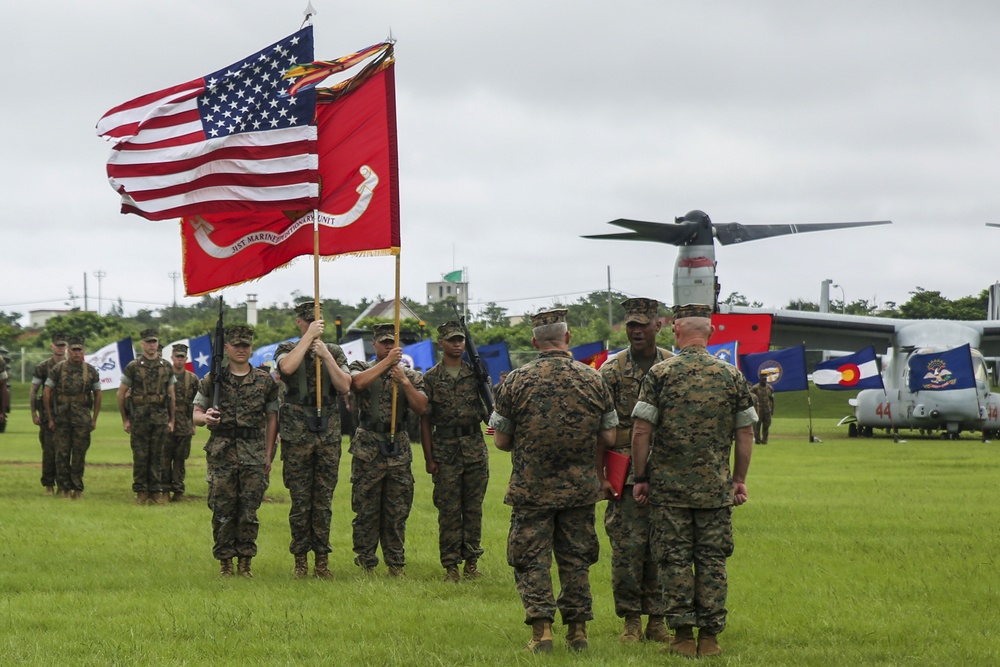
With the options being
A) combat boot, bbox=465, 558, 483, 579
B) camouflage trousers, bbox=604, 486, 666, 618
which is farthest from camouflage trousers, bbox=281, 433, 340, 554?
camouflage trousers, bbox=604, 486, 666, 618

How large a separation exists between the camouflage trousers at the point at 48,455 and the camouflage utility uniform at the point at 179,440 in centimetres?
156

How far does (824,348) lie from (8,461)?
86.6 ft

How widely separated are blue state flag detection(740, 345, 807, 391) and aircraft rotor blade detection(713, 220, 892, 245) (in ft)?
11.5

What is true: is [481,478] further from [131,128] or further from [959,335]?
[959,335]

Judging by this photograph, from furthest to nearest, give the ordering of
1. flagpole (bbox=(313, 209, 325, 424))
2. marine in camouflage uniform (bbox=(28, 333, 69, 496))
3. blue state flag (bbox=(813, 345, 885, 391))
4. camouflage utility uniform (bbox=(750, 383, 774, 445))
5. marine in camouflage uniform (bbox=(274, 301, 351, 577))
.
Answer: blue state flag (bbox=(813, 345, 885, 391)) < camouflage utility uniform (bbox=(750, 383, 774, 445)) < marine in camouflage uniform (bbox=(28, 333, 69, 496)) < marine in camouflage uniform (bbox=(274, 301, 351, 577)) < flagpole (bbox=(313, 209, 325, 424))

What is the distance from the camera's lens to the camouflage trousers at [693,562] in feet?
23.1

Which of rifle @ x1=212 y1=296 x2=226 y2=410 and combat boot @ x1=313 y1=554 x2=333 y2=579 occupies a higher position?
rifle @ x1=212 y1=296 x2=226 y2=410

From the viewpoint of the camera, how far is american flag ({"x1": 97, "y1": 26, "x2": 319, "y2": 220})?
1016cm

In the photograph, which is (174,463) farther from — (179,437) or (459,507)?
(459,507)

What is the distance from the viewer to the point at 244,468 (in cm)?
1004

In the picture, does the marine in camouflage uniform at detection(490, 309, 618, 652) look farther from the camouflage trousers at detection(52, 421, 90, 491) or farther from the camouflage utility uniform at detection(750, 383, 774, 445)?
the camouflage utility uniform at detection(750, 383, 774, 445)

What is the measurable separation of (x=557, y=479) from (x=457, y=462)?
272 cm

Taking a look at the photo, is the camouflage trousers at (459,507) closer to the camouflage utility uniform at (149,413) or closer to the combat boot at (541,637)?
the combat boot at (541,637)

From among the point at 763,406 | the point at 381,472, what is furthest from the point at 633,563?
the point at 763,406
